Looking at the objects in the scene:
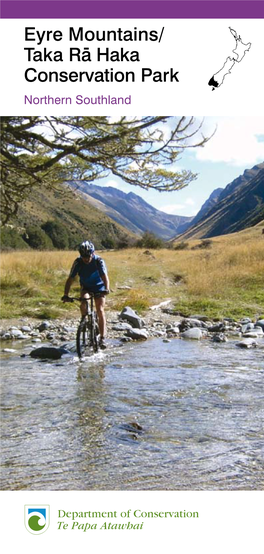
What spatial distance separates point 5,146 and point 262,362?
6140 mm

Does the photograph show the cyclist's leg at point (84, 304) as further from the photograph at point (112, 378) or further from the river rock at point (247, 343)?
the river rock at point (247, 343)

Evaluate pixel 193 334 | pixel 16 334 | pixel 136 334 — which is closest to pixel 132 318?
pixel 136 334

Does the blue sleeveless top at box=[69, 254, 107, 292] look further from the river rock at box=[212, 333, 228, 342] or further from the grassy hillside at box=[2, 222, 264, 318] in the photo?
the grassy hillside at box=[2, 222, 264, 318]

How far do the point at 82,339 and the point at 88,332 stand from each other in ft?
0.73

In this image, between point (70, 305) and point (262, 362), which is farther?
point (70, 305)

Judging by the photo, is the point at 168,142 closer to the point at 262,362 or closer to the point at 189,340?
the point at 262,362

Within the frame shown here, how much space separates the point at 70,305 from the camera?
1593 centimetres

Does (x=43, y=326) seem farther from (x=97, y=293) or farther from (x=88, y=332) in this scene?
(x=97, y=293)

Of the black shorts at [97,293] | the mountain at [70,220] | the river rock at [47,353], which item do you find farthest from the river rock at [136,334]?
the mountain at [70,220]
